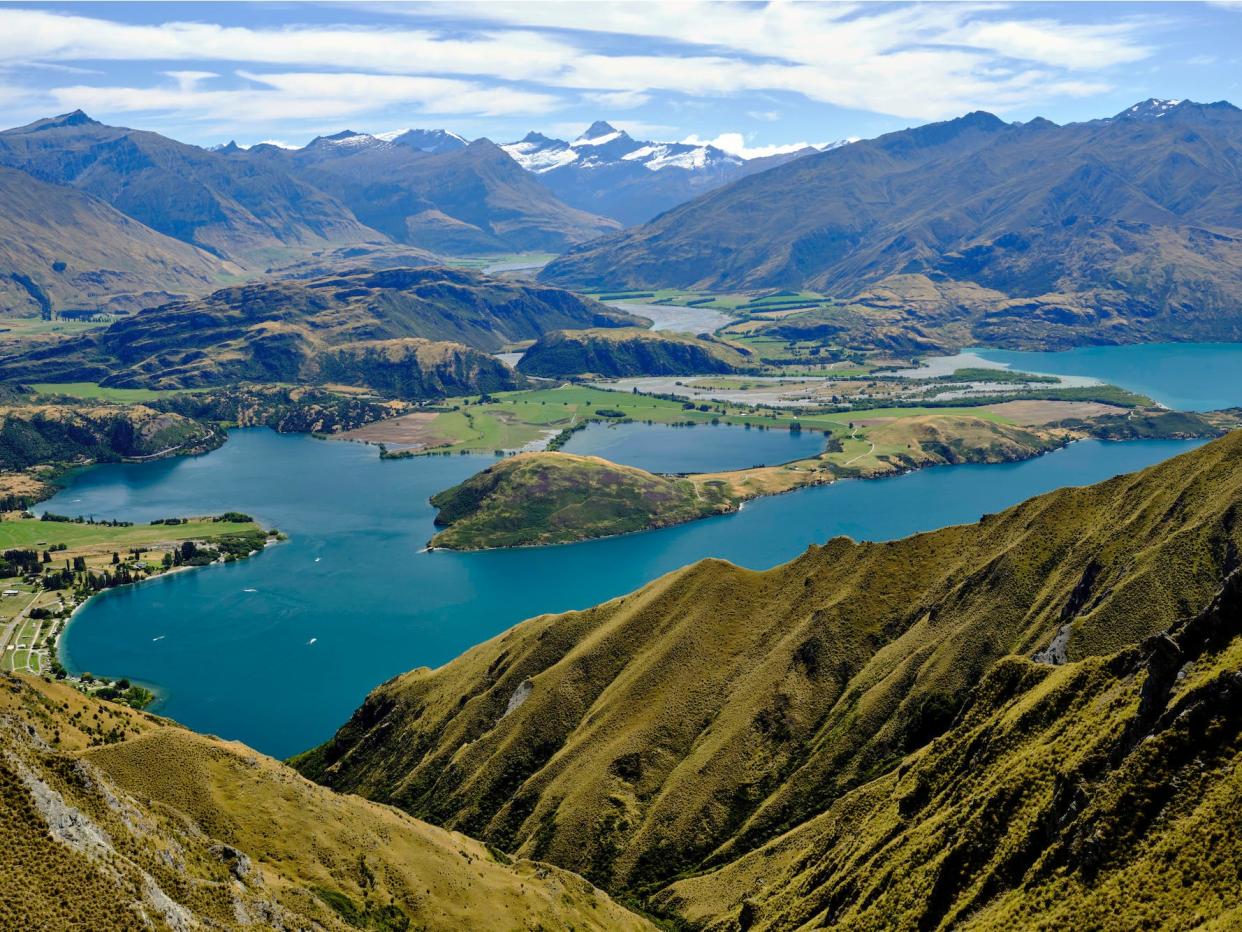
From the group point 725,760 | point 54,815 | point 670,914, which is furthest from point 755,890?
point 54,815

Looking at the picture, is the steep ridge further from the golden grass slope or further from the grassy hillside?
the grassy hillside

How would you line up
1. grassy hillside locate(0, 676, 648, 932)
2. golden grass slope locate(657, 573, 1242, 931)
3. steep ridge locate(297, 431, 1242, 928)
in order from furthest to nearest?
steep ridge locate(297, 431, 1242, 928), grassy hillside locate(0, 676, 648, 932), golden grass slope locate(657, 573, 1242, 931)

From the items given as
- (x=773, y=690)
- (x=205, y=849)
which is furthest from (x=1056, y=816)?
(x=773, y=690)

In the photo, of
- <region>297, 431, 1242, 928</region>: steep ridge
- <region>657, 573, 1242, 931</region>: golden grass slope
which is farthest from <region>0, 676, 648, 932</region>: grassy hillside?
<region>657, 573, 1242, 931</region>: golden grass slope

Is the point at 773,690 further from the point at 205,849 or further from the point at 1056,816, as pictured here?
the point at 205,849

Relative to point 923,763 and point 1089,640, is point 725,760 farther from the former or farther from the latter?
point 1089,640

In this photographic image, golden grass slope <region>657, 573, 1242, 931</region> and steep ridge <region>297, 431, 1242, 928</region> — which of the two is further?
steep ridge <region>297, 431, 1242, 928</region>

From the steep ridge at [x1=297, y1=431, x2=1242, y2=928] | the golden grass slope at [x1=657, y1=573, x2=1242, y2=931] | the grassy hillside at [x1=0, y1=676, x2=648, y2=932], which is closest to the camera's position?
the golden grass slope at [x1=657, y1=573, x2=1242, y2=931]
